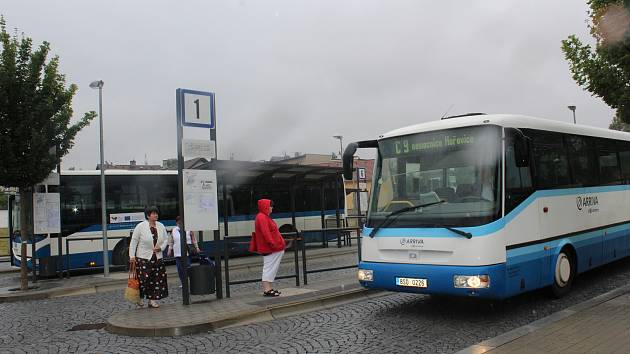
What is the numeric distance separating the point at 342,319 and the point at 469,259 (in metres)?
2.06

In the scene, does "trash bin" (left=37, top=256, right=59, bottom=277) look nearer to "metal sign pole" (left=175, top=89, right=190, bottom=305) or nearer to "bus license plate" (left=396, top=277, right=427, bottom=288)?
"metal sign pole" (left=175, top=89, right=190, bottom=305)

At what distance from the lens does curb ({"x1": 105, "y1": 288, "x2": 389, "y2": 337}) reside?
7.25 m

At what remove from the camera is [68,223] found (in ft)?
52.0

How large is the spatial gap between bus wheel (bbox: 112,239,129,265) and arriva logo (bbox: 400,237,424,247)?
11356 mm

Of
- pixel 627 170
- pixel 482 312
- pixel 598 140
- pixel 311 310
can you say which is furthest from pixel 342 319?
pixel 627 170

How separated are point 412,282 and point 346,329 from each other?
1065 millimetres

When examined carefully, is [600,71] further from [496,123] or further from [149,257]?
[149,257]

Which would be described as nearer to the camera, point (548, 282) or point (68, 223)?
point (548, 282)

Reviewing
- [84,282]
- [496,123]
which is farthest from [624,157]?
[84,282]

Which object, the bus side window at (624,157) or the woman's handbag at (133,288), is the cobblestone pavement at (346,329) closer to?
the woman's handbag at (133,288)

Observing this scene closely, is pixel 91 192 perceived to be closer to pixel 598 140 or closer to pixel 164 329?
pixel 164 329

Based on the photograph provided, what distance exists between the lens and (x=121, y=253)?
16.6 m

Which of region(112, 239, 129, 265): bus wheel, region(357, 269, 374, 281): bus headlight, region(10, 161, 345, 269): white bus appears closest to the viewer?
region(357, 269, 374, 281): bus headlight

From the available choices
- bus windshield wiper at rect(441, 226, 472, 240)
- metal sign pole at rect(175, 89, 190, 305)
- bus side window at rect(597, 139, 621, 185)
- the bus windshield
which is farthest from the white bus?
bus windshield wiper at rect(441, 226, 472, 240)
